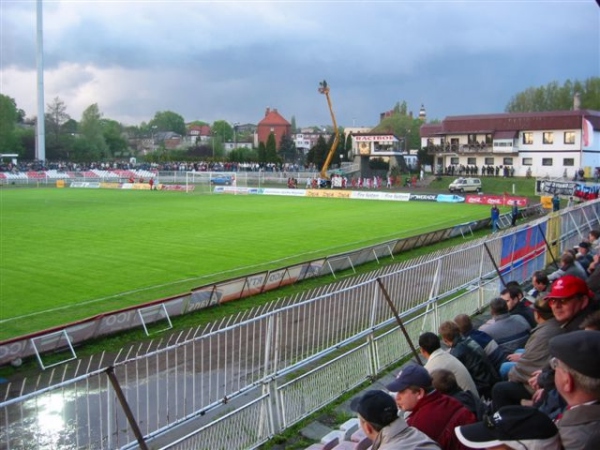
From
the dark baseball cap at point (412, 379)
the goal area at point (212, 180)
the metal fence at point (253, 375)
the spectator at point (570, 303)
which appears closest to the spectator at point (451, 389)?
the dark baseball cap at point (412, 379)

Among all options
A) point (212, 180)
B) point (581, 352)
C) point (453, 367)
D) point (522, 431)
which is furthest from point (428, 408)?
point (212, 180)

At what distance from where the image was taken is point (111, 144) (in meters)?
133

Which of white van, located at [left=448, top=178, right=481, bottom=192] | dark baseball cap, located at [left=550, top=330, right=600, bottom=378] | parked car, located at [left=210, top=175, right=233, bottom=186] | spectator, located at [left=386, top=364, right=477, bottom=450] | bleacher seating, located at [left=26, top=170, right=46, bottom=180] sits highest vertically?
bleacher seating, located at [left=26, top=170, right=46, bottom=180]

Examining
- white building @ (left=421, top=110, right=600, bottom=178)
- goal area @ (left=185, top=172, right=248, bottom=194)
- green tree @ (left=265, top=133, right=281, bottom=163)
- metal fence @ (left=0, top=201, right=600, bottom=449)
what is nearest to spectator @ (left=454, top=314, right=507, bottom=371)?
metal fence @ (left=0, top=201, right=600, bottom=449)

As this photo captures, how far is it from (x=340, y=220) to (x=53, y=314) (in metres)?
21.8

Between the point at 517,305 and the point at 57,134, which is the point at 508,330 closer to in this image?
the point at 517,305

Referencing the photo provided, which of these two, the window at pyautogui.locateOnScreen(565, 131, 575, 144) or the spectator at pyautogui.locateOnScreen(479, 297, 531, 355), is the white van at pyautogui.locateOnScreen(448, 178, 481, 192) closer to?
the window at pyautogui.locateOnScreen(565, 131, 575, 144)

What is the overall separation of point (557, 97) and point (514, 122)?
39283mm

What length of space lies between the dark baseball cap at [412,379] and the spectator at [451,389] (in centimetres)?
50

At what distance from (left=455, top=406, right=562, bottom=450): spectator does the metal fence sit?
3.23 m

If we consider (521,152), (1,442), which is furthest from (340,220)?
(521,152)

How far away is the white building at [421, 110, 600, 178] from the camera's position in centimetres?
6375

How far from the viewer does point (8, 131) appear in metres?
106

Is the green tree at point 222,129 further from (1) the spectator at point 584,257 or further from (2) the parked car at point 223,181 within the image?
(1) the spectator at point 584,257
